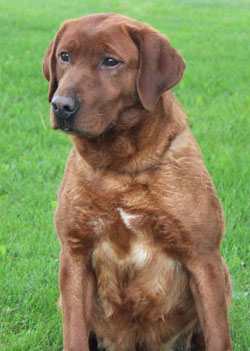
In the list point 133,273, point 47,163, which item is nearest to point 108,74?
point 133,273

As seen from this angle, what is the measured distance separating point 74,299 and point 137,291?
36 cm

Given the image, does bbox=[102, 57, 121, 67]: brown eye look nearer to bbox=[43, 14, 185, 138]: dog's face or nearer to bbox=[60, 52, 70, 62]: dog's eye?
bbox=[43, 14, 185, 138]: dog's face

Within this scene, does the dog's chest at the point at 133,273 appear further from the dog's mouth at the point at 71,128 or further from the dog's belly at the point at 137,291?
the dog's mouth at the point at 71,128

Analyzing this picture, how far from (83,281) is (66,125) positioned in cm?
91

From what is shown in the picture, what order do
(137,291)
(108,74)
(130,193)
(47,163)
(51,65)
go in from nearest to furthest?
(108,74) → (130,193) → (137,291) → (51,65) → (47,163)

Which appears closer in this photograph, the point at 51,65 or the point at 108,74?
the point at 108,74

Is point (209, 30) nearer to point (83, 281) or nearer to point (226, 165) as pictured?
point (226, 165)

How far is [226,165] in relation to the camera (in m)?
6.50

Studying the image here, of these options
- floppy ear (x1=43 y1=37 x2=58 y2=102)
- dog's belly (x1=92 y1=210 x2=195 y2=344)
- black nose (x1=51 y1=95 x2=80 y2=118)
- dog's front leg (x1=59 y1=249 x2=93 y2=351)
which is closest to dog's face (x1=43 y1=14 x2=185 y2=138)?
black nose (x1=51 y1=95 x2=80 y2=118)

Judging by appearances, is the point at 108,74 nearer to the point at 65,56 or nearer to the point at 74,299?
the point at 65,56

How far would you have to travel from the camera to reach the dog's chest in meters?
3.91

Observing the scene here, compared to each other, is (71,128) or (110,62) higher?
(110,62)

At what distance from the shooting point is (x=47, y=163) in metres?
6.94

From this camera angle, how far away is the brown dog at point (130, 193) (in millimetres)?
3836
